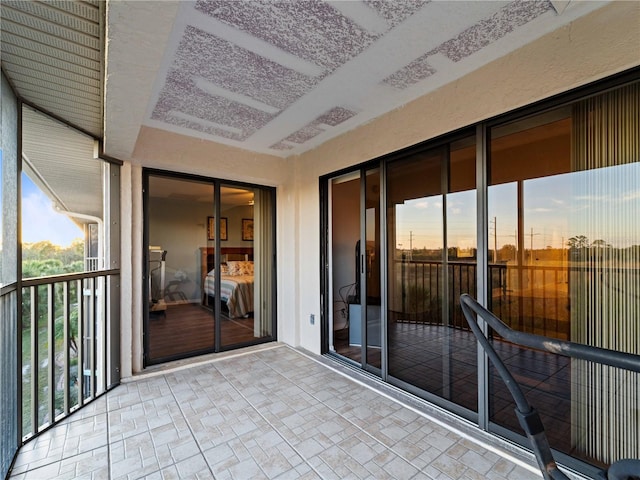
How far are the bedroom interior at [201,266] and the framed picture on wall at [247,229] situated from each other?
0.01 metres

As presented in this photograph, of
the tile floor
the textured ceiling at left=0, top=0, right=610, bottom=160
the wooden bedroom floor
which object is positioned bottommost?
the tile floor

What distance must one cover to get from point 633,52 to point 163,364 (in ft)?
14.8

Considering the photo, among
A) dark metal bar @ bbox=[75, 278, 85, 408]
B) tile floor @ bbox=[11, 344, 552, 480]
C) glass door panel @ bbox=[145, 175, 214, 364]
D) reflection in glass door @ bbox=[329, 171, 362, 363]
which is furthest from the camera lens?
reflection in glass door @ bbox=[329, 171, 362, 363]

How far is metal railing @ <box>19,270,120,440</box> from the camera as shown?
2.17 metres

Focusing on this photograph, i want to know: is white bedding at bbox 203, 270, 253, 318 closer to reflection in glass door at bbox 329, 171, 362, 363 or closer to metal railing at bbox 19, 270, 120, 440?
metal railing at bbox 19, 270, 120, 440

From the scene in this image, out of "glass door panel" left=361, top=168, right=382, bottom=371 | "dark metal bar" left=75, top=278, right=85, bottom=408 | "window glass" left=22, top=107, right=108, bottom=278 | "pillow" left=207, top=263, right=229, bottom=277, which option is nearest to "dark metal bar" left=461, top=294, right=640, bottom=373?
"glass door panel" left=361, top=168, right=382, bottom=371

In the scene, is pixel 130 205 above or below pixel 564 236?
above

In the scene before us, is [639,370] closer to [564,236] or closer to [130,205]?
[564,236]

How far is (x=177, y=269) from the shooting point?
3.60 metres

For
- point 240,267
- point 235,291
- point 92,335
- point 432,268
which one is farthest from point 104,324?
point 432,268

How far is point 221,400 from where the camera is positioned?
2.61 metres

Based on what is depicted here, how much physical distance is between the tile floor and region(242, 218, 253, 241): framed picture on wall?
1872mm

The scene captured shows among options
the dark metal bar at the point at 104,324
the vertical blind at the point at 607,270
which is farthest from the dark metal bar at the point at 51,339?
the vertical blind at the point at 607,270

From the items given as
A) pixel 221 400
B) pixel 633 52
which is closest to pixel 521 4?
pixel 633 52
